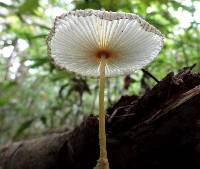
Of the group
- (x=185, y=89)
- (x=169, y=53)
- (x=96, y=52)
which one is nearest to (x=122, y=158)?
(x=185, y=89)

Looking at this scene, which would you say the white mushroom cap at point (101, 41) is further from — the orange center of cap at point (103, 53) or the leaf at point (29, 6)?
the leaf at point (29, 6)

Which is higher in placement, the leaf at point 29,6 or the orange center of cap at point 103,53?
the leaf at point 29,6

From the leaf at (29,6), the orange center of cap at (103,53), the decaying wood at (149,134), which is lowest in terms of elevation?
the decaying wood at (149,134)

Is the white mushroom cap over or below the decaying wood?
over

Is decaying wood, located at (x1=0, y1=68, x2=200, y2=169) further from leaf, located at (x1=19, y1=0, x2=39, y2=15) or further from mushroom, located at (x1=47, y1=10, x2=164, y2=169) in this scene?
leaf, located at (x1=19, y1=0, x2=39, y2=15)

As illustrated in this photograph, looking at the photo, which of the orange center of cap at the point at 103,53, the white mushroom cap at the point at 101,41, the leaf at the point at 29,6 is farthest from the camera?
the leaf at the point at 29,6

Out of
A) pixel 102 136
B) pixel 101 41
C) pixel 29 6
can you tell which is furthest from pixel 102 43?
pixel 29 6

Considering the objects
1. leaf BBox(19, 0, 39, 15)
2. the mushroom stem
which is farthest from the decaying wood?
leaf BBox(19, 0, 39, 15)

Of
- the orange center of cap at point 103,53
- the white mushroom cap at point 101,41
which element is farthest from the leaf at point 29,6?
the orange center of cap at point 103,53
